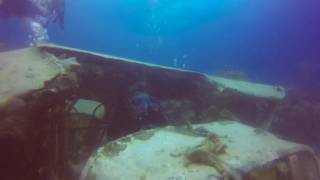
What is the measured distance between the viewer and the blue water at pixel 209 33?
3641cm

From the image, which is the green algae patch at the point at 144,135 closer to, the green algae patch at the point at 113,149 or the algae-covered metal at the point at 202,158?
the algae-covered metal at the point at 202,158

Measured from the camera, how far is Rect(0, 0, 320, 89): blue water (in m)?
36.4

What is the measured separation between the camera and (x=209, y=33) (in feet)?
194

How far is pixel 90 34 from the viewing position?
2657 inches

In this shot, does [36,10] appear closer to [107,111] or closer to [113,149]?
[107,111]

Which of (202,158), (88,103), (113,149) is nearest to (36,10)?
(88,103)

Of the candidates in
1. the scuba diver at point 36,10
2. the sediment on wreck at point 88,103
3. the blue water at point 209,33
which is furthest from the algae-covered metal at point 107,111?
Answer: the blue water at point 209,33

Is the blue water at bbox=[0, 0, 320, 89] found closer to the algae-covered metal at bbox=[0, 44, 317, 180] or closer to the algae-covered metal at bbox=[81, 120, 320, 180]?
the algae-covered metal at bbox=[0, 44, 317, 180]

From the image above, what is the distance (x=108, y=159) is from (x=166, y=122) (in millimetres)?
1721

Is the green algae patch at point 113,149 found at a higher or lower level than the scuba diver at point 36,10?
lower

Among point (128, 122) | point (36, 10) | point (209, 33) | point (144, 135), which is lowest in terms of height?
point (128, 122)

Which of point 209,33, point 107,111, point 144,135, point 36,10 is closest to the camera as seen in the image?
point 144,135

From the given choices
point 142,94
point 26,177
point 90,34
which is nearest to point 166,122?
point 142,94

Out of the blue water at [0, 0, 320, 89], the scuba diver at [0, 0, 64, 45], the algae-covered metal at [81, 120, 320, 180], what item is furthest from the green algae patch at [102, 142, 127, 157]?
the blue water at [0, 0, 320, 89]
